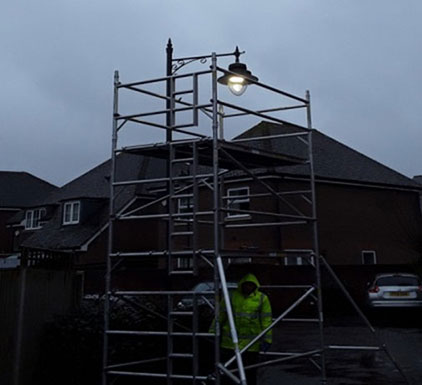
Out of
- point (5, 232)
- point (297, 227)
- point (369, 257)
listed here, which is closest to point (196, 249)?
point (297, 227)

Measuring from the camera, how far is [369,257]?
30422mm

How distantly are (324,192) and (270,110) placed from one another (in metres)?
20.9

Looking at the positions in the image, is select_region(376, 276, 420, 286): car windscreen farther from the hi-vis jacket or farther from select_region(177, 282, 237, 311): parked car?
the hi-vis jacket

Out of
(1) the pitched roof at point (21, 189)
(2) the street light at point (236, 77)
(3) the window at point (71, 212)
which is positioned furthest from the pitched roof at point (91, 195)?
(2) the street light at point (236, 77)

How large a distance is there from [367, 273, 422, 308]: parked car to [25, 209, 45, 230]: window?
27393mm

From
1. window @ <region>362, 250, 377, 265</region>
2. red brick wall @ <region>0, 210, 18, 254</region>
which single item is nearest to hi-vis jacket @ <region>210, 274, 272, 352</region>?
window @ <region>362, 250, 377, 265</region>

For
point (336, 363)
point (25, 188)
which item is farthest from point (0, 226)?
point (336, 363)

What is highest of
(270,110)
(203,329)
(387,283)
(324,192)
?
(324,192)

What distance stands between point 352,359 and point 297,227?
52.0 feet

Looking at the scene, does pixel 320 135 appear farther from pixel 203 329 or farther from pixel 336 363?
pixel 203 329

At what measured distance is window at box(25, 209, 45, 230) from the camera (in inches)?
1634

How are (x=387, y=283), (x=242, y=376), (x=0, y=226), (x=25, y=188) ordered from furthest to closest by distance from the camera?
(x=25, y=188), (x=0, y=226), (x=387, y=283), (x=242, y=376)

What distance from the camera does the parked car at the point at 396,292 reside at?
19859 mm

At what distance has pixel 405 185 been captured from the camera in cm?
3234
